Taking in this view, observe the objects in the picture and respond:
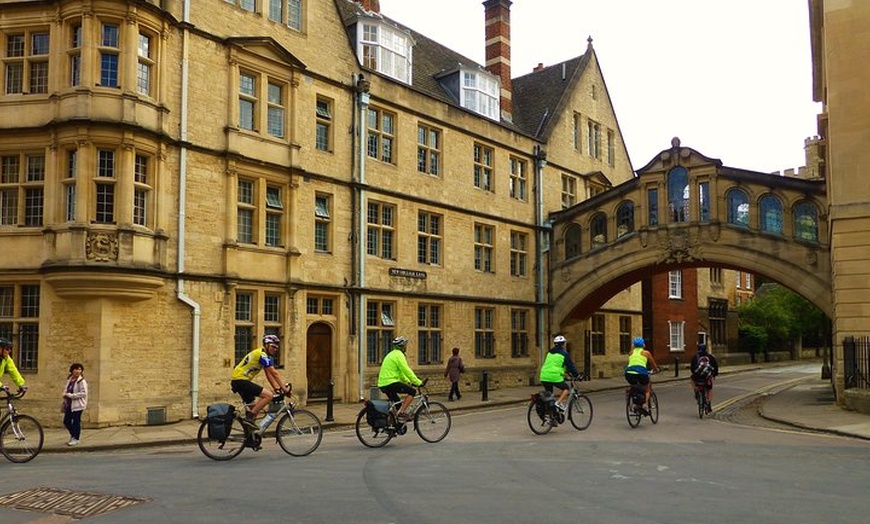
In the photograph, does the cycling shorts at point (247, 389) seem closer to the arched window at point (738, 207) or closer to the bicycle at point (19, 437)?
the bicycle at point (19, 437)

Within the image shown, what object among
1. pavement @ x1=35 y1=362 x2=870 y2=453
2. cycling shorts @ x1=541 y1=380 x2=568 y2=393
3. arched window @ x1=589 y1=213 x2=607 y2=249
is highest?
arched window @ x1=589 y1=213 x2=607 y2=249

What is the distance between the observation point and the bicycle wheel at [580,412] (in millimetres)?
15750

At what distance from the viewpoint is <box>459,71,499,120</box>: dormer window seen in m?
29.9

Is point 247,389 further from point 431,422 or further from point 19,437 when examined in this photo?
point 19,437

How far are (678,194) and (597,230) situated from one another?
12.0ft

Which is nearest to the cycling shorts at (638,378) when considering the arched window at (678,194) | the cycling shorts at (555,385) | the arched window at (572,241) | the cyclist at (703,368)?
the cycling shorts at (555,385)

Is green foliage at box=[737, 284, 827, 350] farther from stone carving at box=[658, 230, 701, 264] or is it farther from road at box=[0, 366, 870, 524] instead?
road at box=[0, 366, 870, 524]

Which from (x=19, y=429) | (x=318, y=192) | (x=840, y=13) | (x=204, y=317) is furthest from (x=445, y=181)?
(x=19, y=429)

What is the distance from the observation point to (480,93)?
30500mm

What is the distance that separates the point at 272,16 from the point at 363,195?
576 centimetres

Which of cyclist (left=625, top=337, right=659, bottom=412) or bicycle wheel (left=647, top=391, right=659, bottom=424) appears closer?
cyclist (left=625, top=337, right=659, bottom=412)

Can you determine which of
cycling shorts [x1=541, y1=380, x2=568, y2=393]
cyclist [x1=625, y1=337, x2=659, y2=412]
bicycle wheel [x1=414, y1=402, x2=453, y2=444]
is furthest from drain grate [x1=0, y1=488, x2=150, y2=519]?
cyclist [x1=625, y1=337, x2=659, y2=412]

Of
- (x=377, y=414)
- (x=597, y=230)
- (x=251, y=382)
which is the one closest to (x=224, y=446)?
(x=251, y=382)

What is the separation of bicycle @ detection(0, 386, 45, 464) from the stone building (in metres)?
4.50
